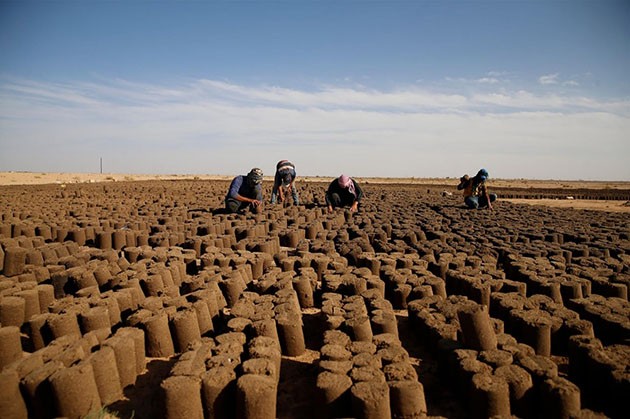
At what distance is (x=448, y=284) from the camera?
510 cm

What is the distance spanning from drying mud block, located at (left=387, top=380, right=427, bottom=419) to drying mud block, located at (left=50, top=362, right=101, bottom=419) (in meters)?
2.02

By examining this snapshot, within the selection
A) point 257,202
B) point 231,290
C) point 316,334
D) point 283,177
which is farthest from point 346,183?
point 316,334

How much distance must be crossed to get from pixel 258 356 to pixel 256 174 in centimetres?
750

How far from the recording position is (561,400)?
239 centimetres

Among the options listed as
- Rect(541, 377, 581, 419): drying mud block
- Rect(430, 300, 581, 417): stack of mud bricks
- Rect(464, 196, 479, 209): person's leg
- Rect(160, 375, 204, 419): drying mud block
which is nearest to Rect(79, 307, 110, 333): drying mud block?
Rect(160, 375, 204, 419): drying mud block

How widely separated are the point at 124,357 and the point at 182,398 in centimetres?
80

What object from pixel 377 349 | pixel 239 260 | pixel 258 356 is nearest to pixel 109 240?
pixel 239 260

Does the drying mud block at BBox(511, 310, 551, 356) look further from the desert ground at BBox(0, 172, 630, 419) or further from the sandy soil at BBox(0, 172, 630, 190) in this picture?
the sandy soil at BBox(0, 172, 630, 190)

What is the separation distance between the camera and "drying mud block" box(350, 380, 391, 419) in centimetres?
232

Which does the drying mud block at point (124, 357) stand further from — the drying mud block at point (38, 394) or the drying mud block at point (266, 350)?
the drying mud block at point (266, 350)

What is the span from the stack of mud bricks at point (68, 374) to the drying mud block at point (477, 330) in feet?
8.86

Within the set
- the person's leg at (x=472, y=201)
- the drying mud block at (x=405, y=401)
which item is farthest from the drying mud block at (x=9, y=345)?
the person's leg at (x=472, y=201)

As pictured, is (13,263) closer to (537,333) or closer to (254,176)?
(254,176)

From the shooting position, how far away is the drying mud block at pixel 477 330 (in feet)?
10.1
